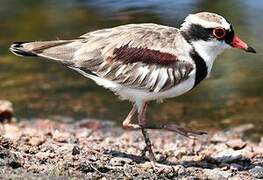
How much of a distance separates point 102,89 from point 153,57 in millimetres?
4230

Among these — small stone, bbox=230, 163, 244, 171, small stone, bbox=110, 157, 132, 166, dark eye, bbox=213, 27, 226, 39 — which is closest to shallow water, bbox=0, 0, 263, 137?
small stone, bbox=230, 163, 244, 171

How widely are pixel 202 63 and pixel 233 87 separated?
400cm

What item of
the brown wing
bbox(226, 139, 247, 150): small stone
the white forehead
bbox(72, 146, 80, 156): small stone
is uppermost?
the white forehead

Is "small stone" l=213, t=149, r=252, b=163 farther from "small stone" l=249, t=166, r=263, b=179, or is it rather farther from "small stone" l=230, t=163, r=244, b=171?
"small stone" l=249, t=166, r=263, b=179

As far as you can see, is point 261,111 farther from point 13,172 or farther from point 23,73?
point 13,172

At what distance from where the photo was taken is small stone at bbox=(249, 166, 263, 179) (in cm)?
779

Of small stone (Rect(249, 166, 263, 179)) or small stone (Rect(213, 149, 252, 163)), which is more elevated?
small stone (Rect(249, 166, 263, 179))

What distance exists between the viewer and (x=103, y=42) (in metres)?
8.14

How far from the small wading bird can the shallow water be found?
292 centimetres

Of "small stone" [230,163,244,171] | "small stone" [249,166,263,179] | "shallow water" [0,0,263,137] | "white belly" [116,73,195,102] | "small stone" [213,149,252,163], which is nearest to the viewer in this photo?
"small stone" [249,166,263,179]

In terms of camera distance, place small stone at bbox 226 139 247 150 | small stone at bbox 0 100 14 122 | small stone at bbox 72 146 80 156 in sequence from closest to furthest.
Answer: small stone at bbox 72 146 80 156 < small stone at bbox 226 139 247 150 < small stone at bbox 0 100 14 122

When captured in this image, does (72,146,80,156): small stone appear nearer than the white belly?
Yes

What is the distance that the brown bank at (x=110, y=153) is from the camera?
23.2 ft

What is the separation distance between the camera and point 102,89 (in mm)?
12148
